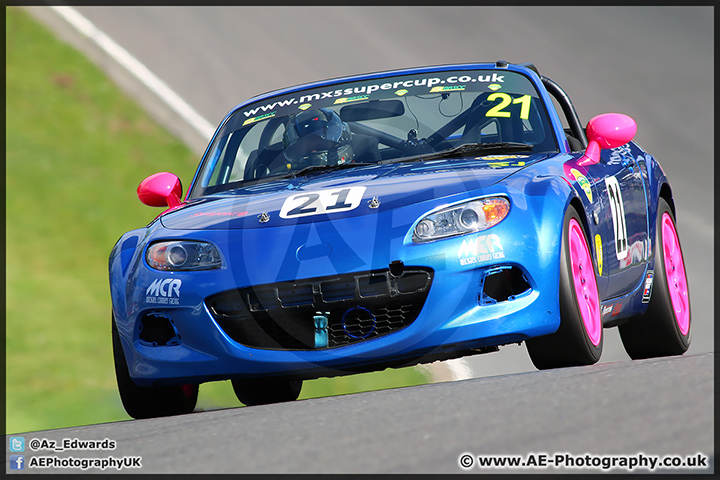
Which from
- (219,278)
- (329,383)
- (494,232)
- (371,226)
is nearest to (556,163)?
(494,232)

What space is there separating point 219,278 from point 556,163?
1558 mm

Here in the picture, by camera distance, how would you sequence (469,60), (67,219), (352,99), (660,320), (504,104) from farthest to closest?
1. (469,60)
2. (67,219)
3. (660,320)
4. (352,99)
5. (504,104)

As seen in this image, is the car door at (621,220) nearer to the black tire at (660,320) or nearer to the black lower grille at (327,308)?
the black tire at (660,320)

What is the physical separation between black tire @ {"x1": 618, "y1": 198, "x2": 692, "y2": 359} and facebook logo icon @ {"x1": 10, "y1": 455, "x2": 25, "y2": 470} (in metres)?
3.59

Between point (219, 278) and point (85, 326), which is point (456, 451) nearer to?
point (219, 278)

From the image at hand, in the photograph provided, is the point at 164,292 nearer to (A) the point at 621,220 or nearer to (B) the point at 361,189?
(B) the point at 361,189

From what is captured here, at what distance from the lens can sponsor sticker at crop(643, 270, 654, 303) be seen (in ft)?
18.7

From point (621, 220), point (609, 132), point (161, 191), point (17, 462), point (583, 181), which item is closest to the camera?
point (17, 462)

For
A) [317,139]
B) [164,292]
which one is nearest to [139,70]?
[317,139]

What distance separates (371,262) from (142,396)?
1397 mm

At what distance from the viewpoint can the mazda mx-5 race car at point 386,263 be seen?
4098 mm

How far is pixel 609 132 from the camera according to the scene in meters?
5.18

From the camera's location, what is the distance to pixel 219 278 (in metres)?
4.27

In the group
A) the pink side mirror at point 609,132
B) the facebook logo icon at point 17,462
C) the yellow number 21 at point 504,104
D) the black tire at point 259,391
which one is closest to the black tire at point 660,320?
the pink side mirror at point 609,132
